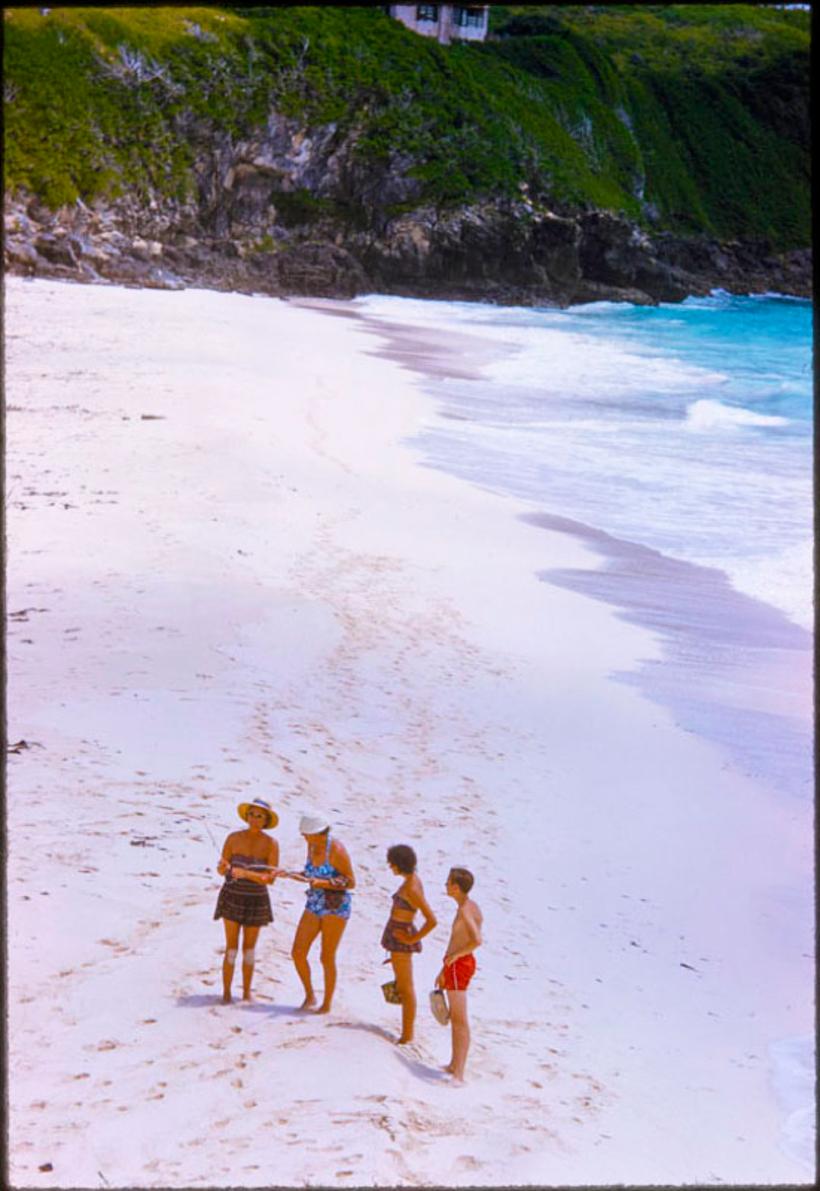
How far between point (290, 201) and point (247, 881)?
65222 millimetres

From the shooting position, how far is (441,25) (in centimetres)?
8200

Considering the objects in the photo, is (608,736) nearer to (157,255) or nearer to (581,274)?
(157,255)

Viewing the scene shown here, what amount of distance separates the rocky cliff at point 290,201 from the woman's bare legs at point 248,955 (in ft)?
141

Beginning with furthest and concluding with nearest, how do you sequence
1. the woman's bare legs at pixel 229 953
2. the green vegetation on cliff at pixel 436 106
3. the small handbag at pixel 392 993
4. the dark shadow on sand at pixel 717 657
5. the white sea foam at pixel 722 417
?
the green vegetation on cliff at pixel 436 106, the white sea foam at pixel 722 417, the dark shadow on sand at pixel 717 657, the small handbag at pixel 392 993, the woman's bare legs at pixel 229 953

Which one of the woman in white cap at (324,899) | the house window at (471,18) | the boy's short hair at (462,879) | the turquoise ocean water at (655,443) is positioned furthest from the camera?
the house window at (471,18)

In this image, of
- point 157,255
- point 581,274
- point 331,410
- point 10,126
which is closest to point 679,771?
point 331,410

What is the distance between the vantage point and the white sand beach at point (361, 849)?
5168 millimetres

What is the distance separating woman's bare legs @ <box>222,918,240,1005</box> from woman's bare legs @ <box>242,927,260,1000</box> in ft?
0.13

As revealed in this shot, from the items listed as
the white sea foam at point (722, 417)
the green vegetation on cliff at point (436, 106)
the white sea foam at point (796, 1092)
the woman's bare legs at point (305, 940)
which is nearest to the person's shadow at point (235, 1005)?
the woman's bare legs at point (305, 940)

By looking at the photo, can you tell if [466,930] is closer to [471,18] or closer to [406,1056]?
[406,1056]

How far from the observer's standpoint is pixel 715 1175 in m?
5.44

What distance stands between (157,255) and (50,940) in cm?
5227

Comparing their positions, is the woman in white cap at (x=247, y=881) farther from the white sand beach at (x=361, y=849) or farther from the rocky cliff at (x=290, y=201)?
the rocky cliff at (x=290, y=201)

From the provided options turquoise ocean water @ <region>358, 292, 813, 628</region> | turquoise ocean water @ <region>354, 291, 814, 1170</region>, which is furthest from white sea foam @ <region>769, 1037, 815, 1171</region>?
turquoise ocean water @ <region>358, 292, 813, 628</region>
